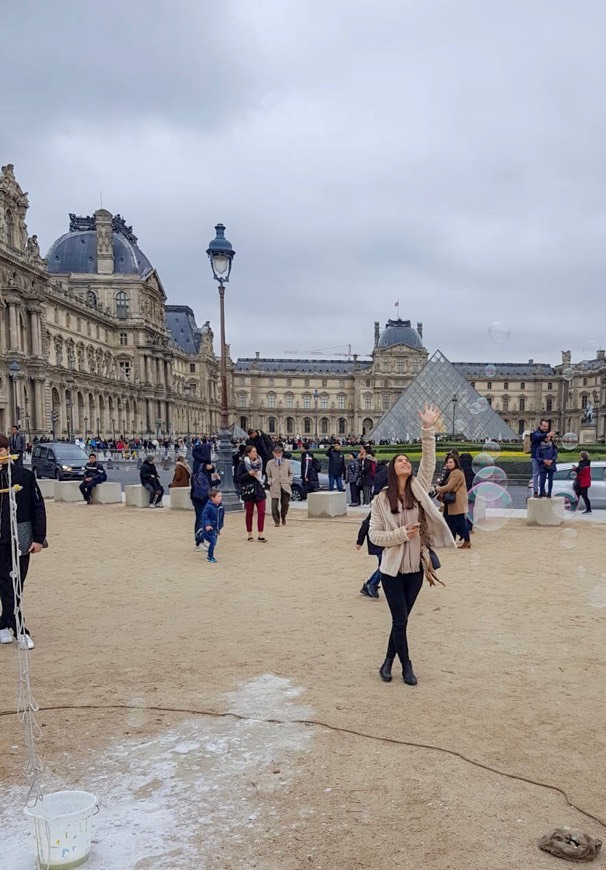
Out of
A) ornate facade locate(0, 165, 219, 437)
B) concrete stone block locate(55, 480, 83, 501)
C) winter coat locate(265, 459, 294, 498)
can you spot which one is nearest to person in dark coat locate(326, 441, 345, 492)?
winter coat locate(265, 459, 294, 498)

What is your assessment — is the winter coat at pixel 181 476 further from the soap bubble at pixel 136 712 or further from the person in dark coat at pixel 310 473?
the soap bubble at pixel 136 712

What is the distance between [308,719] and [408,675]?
33.3 inches

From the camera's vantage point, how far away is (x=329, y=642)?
4.95 metres

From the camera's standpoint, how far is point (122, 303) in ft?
214

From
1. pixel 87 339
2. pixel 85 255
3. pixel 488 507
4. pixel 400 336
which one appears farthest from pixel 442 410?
pixel 400 336

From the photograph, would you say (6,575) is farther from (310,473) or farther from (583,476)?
(583,476)

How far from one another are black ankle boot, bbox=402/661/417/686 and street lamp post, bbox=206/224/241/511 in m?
8.94

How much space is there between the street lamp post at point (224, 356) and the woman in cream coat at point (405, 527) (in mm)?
8775

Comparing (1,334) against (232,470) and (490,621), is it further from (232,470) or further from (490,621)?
(490,621)

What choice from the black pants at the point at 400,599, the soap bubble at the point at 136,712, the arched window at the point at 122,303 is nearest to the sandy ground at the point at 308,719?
the soap bubble at the point at 136,712

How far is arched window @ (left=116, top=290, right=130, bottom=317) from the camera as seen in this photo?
6512cm

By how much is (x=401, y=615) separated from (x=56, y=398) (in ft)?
162

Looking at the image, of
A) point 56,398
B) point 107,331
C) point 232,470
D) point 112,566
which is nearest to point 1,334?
point 56,398

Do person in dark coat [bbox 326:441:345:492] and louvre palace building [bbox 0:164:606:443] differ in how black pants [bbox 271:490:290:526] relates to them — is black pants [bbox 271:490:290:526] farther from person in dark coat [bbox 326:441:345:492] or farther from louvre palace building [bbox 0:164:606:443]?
louvre palace building [bbox 0:164:606:443]
